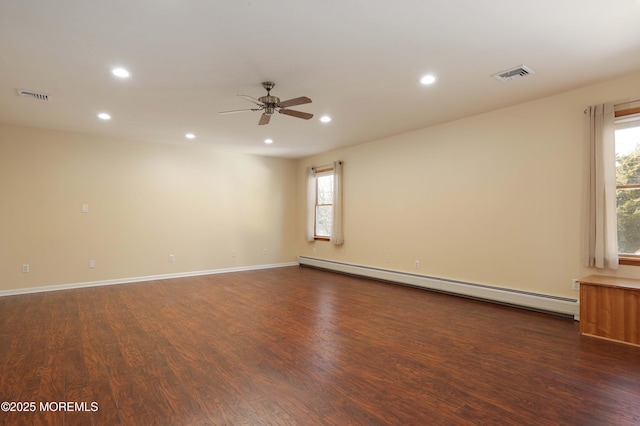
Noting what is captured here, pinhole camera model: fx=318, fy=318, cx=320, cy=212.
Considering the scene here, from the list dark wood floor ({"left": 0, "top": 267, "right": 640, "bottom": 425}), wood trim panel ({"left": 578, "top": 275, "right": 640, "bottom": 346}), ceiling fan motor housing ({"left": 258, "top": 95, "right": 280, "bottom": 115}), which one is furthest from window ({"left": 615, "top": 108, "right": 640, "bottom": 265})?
ceiling fan motor housing ({"left": 258, "top": 95, "right": 280, "bottom": 115})

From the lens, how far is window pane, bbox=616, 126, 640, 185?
3.49 m

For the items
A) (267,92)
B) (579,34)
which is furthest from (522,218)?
(267,92)

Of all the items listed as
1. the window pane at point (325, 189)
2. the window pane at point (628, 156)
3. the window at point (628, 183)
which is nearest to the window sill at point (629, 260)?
the window at point (628, 183)

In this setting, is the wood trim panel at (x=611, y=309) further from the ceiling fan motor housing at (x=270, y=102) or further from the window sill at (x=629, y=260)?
the ceiling fan motor housing at (x=270, y=102)

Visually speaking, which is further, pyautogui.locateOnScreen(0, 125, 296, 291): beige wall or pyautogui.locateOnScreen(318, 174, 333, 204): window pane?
pyautogui.locateOnScreen(318, 174, 333, 204): window pane

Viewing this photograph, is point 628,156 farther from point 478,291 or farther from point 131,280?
point 131,280

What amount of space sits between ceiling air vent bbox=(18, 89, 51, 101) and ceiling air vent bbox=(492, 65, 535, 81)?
17.1ft

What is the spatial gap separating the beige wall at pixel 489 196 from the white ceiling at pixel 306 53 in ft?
1.25

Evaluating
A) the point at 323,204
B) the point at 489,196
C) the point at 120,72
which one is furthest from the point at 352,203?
the point at 120,72

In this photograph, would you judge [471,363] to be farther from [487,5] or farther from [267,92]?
[267,92]

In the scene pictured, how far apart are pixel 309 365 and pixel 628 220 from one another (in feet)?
12.4

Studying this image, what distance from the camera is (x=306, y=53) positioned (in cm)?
290

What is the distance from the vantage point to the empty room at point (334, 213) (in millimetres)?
2240

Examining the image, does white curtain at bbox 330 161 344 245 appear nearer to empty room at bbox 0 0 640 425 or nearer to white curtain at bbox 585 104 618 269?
empty room at bbox 0 0 640 425
